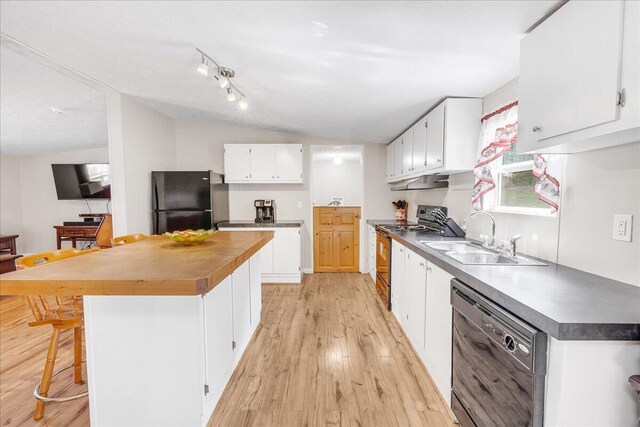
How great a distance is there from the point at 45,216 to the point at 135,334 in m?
5.94

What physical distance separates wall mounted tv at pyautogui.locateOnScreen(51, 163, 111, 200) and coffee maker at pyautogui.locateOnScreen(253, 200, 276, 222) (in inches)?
110

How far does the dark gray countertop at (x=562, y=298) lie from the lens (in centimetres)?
92

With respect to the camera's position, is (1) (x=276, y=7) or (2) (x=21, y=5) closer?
(1) (x=276, y=7)

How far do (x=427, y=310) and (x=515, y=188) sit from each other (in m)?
1.12

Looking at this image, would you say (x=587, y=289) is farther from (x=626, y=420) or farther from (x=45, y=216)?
(x=45, y=216)

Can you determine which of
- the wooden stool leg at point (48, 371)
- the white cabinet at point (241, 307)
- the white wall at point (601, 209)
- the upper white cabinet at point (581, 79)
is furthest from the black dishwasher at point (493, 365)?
the wooden stool leg at point (48, 371)

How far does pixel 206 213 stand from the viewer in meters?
4.00

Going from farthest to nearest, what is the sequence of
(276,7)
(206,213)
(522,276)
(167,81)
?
(206,213), (167,81), (276,7), (522,276)

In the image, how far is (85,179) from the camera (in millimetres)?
5262

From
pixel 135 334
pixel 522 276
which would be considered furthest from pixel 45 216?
pixel 522 276

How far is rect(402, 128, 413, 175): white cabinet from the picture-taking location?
3457 mm

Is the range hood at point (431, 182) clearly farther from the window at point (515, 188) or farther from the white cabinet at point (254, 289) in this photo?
the white cabinet at point (254, 289)

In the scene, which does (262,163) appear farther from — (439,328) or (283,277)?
(439,328)

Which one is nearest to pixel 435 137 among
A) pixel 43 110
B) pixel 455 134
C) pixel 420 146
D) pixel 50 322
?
pixel 455 134
